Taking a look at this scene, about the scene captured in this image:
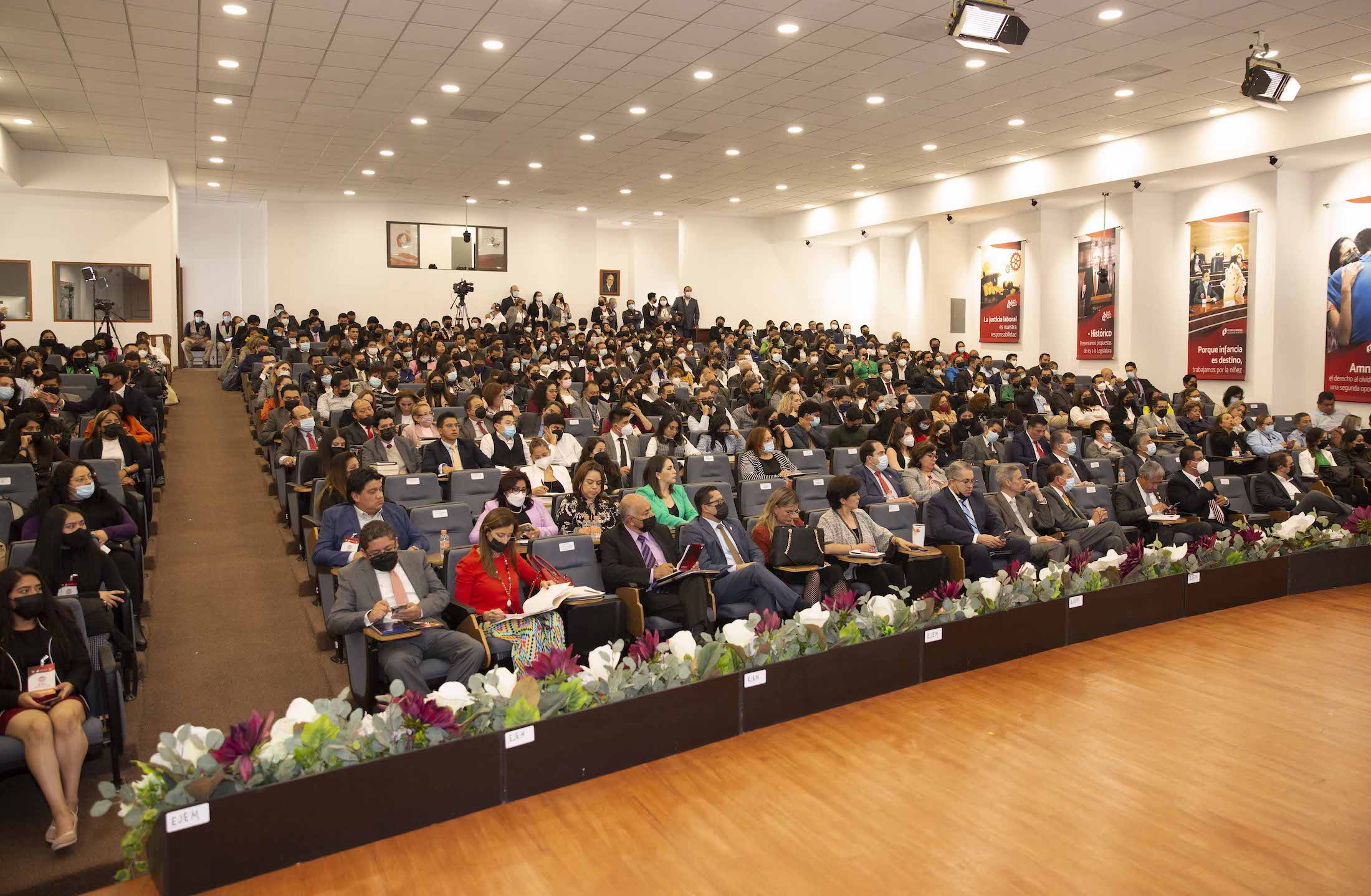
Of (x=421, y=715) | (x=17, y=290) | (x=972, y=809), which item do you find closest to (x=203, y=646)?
(x=421, y=715)

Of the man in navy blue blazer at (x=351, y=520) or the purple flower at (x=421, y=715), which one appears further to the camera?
the man in navy blue blazer at (x=351, y=520)

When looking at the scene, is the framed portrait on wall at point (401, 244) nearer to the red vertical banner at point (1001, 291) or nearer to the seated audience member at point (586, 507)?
the red vertical banner at point (1001, 291)

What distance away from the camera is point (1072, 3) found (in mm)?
7980

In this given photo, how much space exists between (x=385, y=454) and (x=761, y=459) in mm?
3158

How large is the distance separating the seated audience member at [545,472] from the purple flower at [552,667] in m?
3.13

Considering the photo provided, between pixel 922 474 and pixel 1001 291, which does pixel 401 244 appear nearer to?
pixel 1001 291

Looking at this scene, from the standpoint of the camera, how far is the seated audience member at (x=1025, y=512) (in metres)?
6.83

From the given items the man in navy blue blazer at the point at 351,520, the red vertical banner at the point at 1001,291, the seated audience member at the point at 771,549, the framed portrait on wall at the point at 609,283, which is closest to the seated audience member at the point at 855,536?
the seated audience member at the point at 771,549

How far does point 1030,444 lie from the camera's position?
385 inches

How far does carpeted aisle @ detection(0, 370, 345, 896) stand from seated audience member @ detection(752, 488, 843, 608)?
2.57 meters

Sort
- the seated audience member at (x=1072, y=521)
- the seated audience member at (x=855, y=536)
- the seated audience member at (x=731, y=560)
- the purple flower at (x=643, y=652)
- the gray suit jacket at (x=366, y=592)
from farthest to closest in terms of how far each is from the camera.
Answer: the seated audience member at (x=1072, y=521) < the seated audience member at (x=855, y=536) < the seated audience member at (x=731, y=560) < the gray suit jacket at (x=366, y=592) < the purple flower at (x=643, y=652)

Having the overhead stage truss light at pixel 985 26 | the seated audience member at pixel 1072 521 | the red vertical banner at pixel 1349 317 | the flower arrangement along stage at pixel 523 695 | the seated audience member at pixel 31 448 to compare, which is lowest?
the flower arrangement along stage at pixel 523 695

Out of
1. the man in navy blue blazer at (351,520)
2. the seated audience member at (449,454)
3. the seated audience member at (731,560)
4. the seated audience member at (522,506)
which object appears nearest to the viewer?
the man in navy blue blazer at (351,520)

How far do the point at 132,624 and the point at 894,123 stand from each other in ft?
35.6
